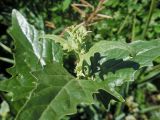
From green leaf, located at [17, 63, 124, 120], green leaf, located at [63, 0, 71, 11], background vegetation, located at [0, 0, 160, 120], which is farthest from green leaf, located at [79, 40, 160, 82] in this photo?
green leaf, located at [63, 0, 71, 11]

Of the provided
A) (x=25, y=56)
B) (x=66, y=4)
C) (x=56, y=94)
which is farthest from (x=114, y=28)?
(x=56, y=94)

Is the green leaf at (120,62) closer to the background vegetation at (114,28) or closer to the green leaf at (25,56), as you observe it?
the green leaf at (25,56)

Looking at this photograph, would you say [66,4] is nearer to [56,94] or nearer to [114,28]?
[114,28]

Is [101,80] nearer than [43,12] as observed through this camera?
Yes

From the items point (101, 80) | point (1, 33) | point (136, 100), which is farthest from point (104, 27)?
point (101, 80)

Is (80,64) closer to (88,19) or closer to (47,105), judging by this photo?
(47,105)

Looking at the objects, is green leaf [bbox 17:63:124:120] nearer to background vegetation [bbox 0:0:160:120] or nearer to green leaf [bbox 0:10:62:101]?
green leaf [bbox 0:10:62:101]
